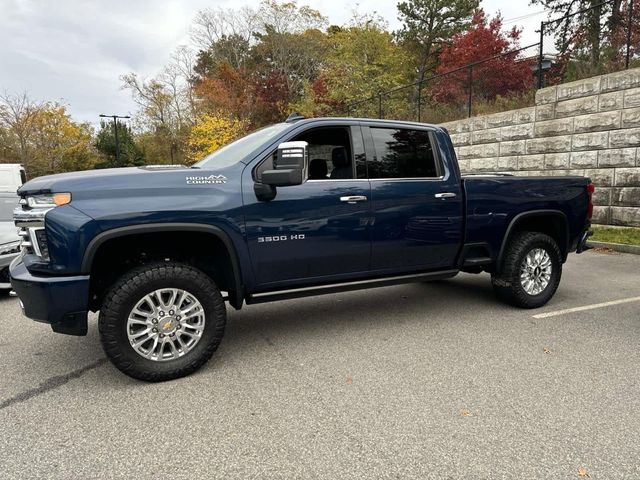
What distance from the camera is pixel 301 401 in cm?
314

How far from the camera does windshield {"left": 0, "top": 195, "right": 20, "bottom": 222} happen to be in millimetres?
6963

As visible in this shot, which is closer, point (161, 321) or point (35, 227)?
point (35, 227)

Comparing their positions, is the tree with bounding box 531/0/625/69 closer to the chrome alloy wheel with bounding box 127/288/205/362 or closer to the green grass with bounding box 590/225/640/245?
the green grass with bounding box 590/225/640/245

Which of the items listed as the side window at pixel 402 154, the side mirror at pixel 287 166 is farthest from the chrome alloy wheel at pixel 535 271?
the side mirror at pixel 287 166

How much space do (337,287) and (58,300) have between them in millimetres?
2192

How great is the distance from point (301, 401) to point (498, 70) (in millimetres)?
12770

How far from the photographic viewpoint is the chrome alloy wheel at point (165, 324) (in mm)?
3398

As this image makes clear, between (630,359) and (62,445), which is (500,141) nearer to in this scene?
(630,359)

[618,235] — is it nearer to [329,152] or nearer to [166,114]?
[329,152]

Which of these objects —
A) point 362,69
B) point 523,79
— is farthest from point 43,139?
point 523,79

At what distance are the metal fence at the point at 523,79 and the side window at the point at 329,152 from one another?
872 centimetres

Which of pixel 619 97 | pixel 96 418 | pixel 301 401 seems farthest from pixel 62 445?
pixel 619 97

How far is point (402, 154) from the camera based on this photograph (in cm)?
454

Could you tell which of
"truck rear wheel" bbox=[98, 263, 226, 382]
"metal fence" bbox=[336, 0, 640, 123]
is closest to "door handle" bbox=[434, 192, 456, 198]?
"truck rear wheel" bbox=[98, 263, 226, 382]
